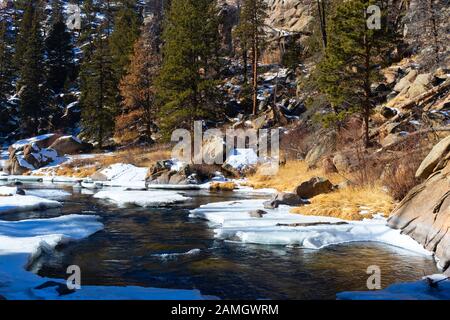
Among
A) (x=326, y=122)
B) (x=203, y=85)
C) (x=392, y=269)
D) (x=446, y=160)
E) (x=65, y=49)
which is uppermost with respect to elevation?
(x=65, y=49)

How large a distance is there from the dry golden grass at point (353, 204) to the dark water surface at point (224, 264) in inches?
122

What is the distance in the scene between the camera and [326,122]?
24.0 metres

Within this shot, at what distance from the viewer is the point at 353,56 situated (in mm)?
23484

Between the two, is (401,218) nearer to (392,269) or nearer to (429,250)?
(429,250)

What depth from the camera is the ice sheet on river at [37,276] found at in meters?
6.77

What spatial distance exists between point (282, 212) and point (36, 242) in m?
8.26

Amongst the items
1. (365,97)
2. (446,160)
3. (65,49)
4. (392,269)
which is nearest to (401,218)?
(446,160)

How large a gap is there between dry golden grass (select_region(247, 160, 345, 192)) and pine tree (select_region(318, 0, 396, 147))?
3.17 m

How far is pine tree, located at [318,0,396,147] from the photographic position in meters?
22.4

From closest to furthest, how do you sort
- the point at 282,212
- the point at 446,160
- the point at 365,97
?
the point at 446,160
the point at 282,212
the point at 365,97

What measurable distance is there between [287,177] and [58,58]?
46.1 meters

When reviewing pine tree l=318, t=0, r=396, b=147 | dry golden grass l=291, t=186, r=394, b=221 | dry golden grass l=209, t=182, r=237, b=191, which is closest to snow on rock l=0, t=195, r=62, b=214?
dry golden grass l=291, t=186, r=394, b=221

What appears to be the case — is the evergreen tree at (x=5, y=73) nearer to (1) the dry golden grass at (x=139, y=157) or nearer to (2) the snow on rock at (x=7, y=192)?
(1) the dry golden grass at (x=139, y=157)

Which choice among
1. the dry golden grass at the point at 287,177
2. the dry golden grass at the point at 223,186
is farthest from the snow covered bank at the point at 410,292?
the dry golden grass at the point at 223,186
